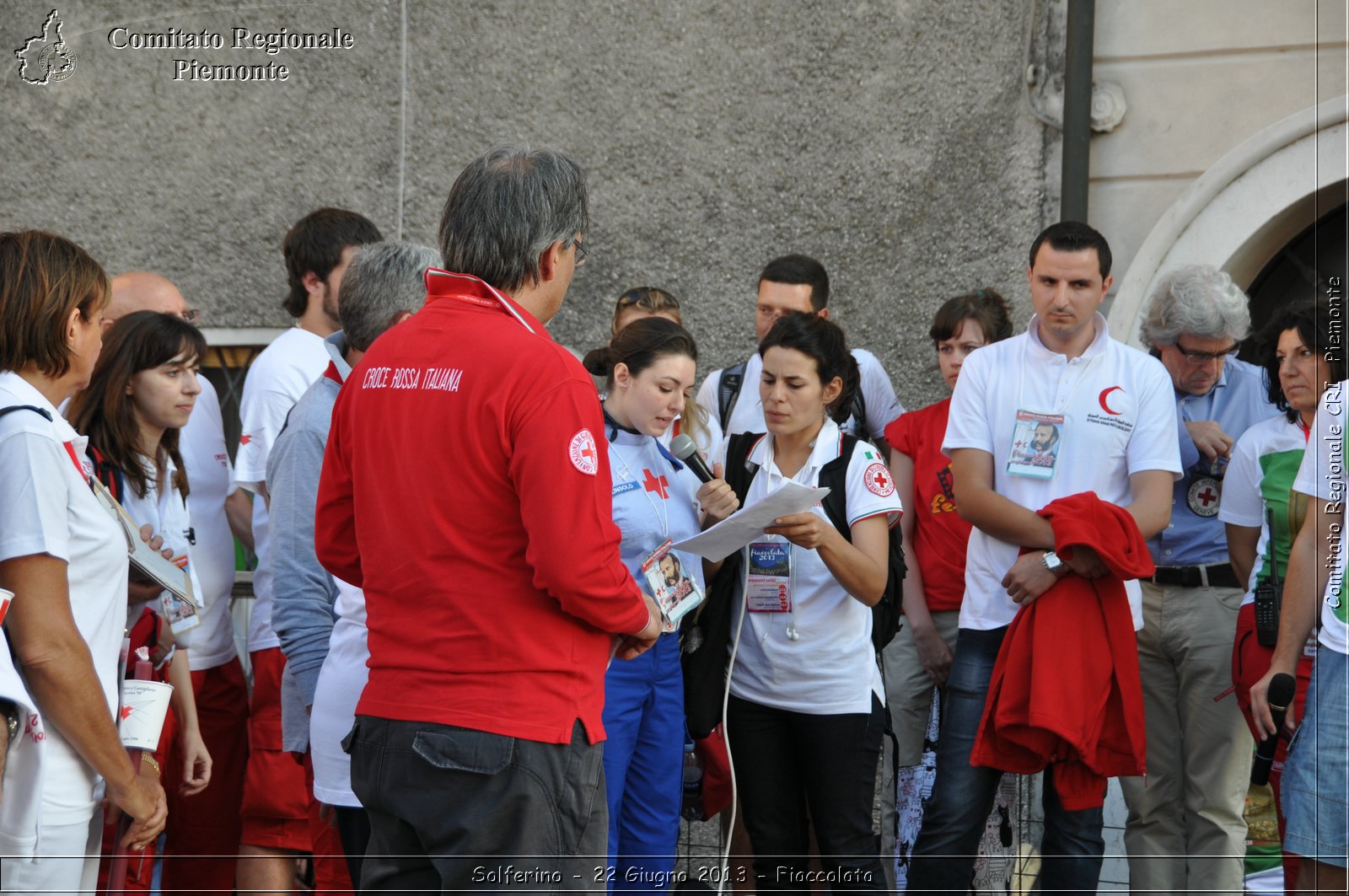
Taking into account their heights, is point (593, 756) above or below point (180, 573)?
below

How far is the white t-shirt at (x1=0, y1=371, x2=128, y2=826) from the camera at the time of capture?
266cm

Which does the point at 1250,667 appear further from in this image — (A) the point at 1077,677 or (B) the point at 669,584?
(B) the point at 669,584

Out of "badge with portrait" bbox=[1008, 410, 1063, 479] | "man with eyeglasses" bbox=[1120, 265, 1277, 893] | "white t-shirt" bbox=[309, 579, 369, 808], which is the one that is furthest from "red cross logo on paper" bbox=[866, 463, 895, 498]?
"white t-shirt" bbox=[309, 579, 369, 808]

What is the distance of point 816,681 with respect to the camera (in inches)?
159

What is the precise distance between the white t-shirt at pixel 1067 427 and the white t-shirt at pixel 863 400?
0.93 meters

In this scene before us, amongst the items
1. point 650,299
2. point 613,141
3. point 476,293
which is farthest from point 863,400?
point 476,293

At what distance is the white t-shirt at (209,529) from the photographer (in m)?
4.49

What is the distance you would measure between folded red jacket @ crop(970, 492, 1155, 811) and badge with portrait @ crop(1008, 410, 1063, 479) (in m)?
0.16

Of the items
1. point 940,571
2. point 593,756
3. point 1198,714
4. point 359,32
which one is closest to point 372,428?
point 593,756

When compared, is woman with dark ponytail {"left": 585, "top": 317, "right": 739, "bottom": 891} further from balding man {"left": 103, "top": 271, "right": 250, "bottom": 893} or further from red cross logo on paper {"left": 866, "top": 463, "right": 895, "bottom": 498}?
balding man {"left": 103, "top": 271, "right": 250, "bottom": 893}

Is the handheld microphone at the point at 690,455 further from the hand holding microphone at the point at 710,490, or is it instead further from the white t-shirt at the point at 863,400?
the white t-shirt at the point at 863,400

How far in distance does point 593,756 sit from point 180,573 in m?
1.51

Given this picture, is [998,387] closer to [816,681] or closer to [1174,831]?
[816,681]

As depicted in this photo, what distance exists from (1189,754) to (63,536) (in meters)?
3.63
